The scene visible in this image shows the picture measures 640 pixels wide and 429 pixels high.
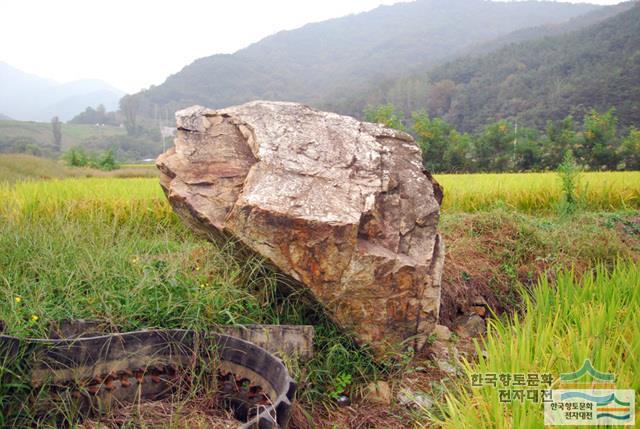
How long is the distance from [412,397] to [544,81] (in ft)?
102

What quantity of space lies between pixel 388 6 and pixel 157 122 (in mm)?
89912

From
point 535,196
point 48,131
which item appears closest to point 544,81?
point 535,196

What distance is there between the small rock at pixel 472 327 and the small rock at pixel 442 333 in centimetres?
34

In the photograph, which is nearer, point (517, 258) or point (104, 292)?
point (104, 292)

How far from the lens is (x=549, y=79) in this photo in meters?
29.0

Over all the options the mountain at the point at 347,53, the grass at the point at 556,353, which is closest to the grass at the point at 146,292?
the grass at the point at 556,353

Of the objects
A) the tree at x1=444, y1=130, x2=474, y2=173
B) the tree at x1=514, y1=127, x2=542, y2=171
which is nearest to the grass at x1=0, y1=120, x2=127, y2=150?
the tree at x1=444, y1=130, x2=474, y2=173

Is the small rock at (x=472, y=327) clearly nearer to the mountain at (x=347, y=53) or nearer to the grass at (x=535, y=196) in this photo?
the grass at (x=535, y=196)

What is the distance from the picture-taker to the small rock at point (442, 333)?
3689 mm

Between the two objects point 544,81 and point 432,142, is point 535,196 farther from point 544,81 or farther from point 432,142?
point 544,81

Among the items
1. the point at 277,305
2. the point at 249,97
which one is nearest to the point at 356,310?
the point at 277,305

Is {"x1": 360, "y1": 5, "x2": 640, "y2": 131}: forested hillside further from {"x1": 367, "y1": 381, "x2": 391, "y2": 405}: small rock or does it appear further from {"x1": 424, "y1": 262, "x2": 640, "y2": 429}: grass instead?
{"x1": 367, "y1": 381, "x2": 391, "y2": 405}: small rock

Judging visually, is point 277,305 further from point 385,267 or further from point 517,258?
point 517,258

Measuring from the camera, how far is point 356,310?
117 inches
